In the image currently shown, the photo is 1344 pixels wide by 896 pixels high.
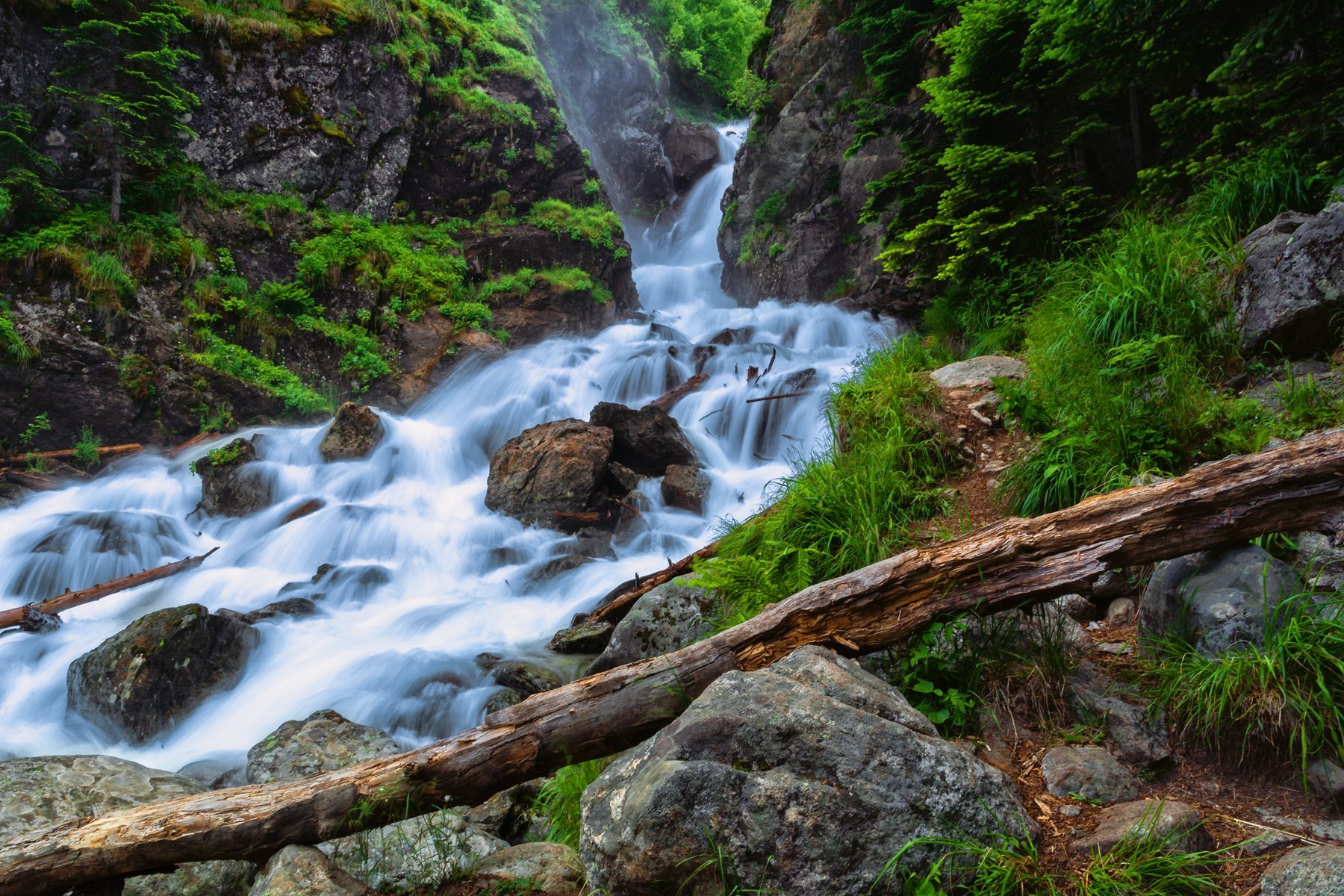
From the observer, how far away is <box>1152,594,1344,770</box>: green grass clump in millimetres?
2295

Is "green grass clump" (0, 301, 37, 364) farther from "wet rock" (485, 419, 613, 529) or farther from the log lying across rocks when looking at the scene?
the log lying across rocks

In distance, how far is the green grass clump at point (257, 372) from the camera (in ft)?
43.5

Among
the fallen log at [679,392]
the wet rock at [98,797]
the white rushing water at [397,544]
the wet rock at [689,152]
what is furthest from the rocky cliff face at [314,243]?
the wet rock at [98,797]

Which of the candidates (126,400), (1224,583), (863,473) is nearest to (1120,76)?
(863,473)

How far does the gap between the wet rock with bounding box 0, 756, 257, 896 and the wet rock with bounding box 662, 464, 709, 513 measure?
6353 millimetres

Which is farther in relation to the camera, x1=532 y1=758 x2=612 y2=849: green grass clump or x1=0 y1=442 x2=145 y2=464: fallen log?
x1=0 y1=442 x2=145 y2=464: fallen log

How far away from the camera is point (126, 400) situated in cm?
1212

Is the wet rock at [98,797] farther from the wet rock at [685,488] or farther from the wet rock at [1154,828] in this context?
the wet rock at [685,488]

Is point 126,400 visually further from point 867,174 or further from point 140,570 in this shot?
point 867,174

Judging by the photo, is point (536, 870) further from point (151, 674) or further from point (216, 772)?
point (151, 674)

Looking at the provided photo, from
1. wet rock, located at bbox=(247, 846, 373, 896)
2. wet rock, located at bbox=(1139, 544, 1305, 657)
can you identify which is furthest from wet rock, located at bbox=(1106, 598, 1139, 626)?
wet rock, located at bbox=(247, 846, 373, 896)

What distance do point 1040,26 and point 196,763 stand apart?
31.7 feet

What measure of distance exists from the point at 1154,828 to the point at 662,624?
3122mm

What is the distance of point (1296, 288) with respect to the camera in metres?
4.17
